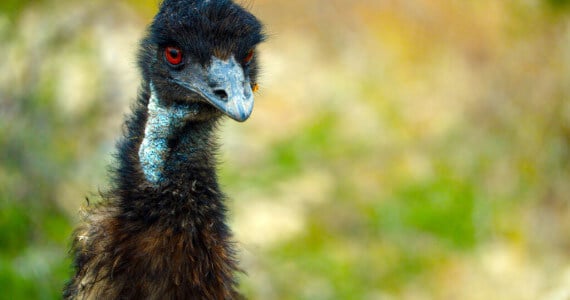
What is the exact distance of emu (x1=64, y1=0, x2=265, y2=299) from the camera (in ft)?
11.2

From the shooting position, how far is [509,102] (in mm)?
8094

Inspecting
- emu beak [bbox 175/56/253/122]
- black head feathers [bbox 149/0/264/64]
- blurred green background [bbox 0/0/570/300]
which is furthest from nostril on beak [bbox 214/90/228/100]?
blurred green background [bbox 0/0/570/300]

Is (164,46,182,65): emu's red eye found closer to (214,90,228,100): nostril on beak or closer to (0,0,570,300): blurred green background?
(214,90,228,100): nostril on beak

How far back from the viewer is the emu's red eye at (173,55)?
A: 11.5ft

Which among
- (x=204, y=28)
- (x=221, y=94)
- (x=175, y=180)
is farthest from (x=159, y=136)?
(x=204, y=28)

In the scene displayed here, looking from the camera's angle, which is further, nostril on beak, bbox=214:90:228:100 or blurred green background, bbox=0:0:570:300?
blurred green background, bbox=0:0:570:300

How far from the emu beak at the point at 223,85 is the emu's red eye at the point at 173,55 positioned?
0.06 meters

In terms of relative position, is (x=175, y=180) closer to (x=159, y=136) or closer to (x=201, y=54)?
(x=159, y=136)

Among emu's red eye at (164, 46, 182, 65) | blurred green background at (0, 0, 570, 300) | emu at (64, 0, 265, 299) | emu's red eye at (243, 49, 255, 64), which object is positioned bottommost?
emu at (64, 0, 265, 299)

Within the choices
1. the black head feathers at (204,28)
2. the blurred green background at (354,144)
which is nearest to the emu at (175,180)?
the black head feathers at (204,28)

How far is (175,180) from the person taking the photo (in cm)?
346

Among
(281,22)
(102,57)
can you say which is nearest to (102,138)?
(102,57)

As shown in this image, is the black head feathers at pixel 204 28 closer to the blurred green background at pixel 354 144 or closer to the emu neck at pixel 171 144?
the emu neck at pixel 171 144

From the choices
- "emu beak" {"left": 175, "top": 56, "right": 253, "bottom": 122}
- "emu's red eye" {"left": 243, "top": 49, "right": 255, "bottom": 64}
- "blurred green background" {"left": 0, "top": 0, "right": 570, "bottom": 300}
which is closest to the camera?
"emu beak" {"left": 175, "top": 56, "right": 253, "bottom": 122}
